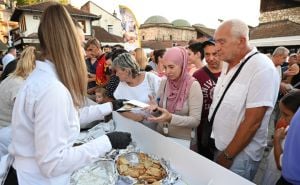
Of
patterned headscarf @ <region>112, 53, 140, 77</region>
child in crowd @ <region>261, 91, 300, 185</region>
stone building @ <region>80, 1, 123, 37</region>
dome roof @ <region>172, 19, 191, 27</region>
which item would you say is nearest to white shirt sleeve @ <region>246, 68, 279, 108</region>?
child in crowd @ <region>261, 91, 300, 185</region>

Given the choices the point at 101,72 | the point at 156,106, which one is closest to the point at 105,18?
the point at 101,72

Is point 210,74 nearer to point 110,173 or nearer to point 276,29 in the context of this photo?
point 110,173

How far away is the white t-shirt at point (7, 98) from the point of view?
9.73ft

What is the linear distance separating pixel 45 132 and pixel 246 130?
1330 millimetres

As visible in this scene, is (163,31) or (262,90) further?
(163,31)

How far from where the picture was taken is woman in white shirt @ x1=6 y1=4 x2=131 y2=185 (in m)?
1.15

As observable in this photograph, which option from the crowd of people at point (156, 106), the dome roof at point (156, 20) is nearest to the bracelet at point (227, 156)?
the crowd of people at point (156, 106)

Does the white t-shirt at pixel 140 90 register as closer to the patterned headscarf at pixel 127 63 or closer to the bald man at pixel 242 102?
the patterned headscarf at pixel 127 63

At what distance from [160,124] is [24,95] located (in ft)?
4.80

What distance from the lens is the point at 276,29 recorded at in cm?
1844

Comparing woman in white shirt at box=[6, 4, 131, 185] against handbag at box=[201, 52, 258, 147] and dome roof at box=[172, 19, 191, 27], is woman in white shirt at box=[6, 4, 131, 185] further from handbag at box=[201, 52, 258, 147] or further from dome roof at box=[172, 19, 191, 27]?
dome roof at box=[172, 19, 191, 27]

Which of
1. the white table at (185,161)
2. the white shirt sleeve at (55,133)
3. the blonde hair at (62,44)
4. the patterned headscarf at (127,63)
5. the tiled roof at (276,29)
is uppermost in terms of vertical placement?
the tiled roof at (276,29)

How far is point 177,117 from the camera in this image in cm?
215

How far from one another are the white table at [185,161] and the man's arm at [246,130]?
16.3 inches
